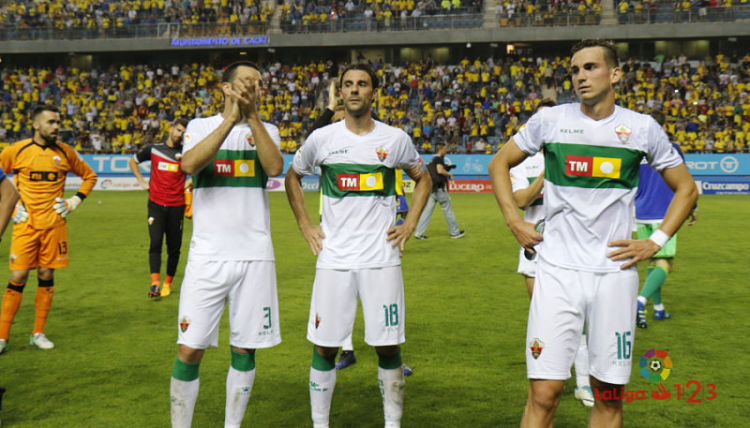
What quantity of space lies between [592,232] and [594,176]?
30cm

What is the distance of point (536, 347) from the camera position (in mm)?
3711

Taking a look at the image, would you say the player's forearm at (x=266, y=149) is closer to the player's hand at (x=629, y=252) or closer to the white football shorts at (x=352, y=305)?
the white football shorts at (x=352, y=305)

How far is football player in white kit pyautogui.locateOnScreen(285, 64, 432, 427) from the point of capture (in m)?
4.71

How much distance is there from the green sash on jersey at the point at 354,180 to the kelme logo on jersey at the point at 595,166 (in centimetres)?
147

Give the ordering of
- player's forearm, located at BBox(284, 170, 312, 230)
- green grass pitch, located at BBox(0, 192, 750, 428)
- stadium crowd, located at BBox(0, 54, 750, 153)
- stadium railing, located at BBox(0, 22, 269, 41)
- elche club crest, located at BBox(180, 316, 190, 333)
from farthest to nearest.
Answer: stadium railing, located at BBox(0, 22, 269, 41)
stadium crowd, located at BBox(0, 54, 750, 153)
green grass pitch, located at BBox(0, 192, 750, 428)
player's forearm, located at BBox(284, 170, 312, 230)
elche club crest, located at BBox(180, 316, 190, 333)

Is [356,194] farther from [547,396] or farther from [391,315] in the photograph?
[547,396]

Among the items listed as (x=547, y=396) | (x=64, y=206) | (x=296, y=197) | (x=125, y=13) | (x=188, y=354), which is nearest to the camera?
(x=547, y=396)

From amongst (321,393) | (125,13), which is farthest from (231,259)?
(125,13)

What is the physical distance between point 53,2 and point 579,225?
5136 centimetres

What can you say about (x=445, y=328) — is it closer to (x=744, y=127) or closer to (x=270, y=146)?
(x=270, y=146)

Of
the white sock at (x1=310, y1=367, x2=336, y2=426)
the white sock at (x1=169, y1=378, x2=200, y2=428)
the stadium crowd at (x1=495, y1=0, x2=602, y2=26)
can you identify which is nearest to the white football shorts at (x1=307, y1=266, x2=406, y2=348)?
the white sock at (x1=310, y1=367, x2=336, y2=426)

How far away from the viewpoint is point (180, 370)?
4.43 metres

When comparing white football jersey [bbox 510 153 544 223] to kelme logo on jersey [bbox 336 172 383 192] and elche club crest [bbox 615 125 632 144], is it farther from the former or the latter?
elche club crest [bbox 615 125 632 144]

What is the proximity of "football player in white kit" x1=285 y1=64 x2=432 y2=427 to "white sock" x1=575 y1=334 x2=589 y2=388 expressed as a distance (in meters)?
1.64
